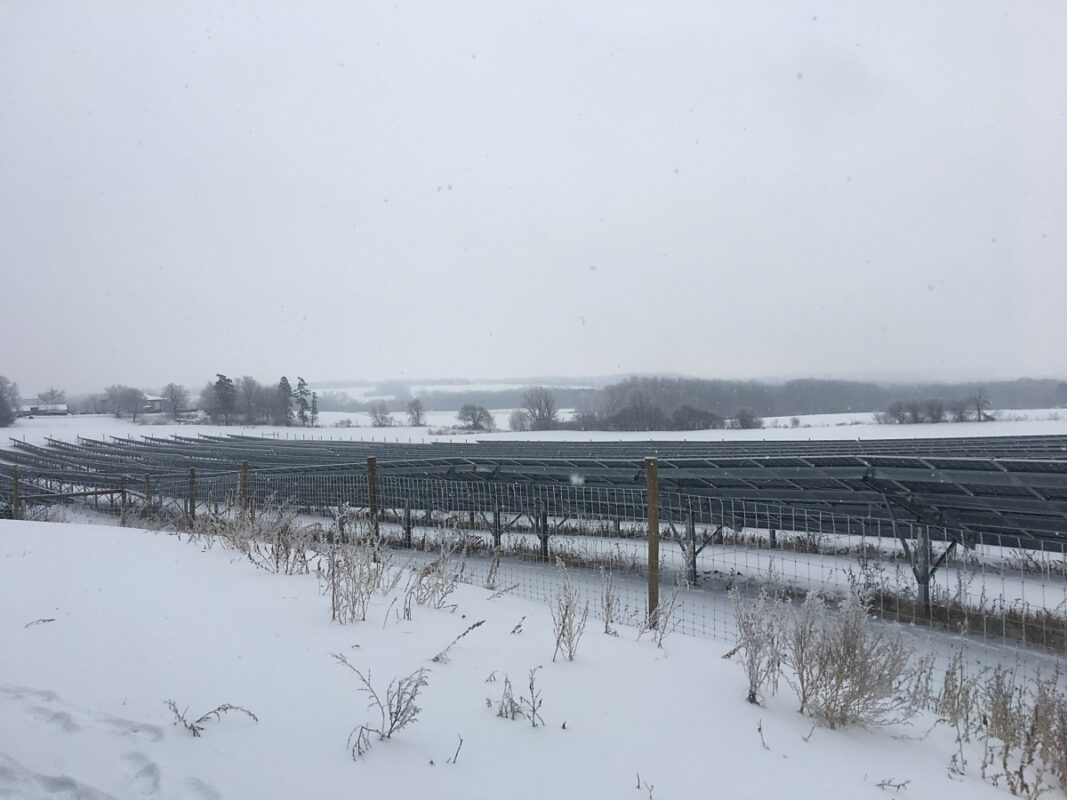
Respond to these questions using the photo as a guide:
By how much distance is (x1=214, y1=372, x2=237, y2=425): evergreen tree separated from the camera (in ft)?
204

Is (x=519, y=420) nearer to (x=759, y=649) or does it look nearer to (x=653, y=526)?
(x=653, y=526)

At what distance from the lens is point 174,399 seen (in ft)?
227

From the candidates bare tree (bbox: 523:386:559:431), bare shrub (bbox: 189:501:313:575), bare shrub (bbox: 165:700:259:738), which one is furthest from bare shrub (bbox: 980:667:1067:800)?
bare tree (bbox: 523:386:559:431)

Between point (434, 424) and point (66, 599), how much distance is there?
58799 mm

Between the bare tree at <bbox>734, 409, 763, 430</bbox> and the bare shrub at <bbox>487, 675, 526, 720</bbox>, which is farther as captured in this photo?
the bare tree at <bbox>734, 409, 763, 430</bbox>

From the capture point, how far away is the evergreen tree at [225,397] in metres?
62.2

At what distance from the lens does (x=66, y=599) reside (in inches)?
173

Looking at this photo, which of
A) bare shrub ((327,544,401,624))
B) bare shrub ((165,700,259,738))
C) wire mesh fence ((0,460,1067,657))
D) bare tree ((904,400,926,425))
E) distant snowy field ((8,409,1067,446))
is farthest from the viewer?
bare tree ((904,400,926,425))

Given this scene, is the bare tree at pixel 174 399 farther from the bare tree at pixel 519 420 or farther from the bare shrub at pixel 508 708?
the bare shrub at pixel 508 708

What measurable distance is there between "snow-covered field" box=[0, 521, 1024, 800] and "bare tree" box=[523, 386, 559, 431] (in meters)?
56.1

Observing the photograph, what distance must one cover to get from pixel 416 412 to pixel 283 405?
14672mm

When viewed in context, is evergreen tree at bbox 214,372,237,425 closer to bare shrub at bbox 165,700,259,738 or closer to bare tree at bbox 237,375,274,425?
bare tree at bbox 237,375,274,425

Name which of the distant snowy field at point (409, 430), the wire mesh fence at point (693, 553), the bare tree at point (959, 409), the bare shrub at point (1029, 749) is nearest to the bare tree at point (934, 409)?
the bare tree at point (959, 409)

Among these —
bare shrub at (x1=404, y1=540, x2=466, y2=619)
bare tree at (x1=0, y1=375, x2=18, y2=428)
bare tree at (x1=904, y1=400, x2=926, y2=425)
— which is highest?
bare tree at (x1=0, y1=375, x2=18, y2=428)
